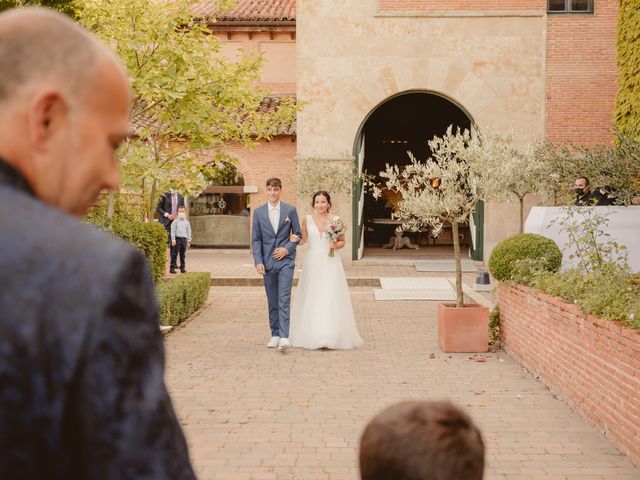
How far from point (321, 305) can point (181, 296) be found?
286 cm

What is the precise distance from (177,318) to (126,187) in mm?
2246

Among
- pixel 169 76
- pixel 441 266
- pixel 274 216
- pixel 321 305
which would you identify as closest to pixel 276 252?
pixel 274 216

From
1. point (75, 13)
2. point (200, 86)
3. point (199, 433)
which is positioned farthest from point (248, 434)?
point (75, 13)

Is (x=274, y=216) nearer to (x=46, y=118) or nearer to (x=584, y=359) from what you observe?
(x=584, y=359)

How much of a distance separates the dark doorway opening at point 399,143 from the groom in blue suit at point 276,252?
53.8ft

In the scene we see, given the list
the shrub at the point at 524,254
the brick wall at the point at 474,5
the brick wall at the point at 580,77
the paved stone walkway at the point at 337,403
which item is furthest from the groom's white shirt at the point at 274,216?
the brick wall at the point at 580,77

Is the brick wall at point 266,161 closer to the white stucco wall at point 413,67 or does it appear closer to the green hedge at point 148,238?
the white stucco wall at point 413,67

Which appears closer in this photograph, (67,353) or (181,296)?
(67,353)

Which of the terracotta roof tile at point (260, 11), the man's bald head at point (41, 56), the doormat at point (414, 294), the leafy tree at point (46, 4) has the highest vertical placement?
the terracotta roof tile at point (260, 11)

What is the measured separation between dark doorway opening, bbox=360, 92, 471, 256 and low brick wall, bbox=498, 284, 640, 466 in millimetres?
17327

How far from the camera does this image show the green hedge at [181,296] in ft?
35.4

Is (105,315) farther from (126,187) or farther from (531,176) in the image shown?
(531,176)

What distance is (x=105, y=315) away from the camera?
1.00 m

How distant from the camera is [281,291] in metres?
9.67
